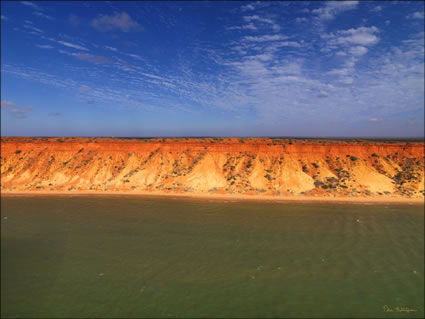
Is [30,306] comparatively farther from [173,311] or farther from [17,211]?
[17,211]

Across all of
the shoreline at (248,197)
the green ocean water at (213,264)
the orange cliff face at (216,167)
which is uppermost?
the orange cliff face at (216,167)

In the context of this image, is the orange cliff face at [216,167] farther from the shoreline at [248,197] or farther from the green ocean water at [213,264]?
the green ocean water at [213,264]

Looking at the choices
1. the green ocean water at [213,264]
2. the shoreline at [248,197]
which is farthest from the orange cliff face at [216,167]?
the green ocean water at [213,264]

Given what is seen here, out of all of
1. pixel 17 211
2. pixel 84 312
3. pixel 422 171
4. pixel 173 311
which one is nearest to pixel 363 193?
pixel 422 171

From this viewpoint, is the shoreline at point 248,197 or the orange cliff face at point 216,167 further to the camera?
the orange cliff face at point 216,167

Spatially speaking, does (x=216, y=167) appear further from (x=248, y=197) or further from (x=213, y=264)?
(x=213, y=264)

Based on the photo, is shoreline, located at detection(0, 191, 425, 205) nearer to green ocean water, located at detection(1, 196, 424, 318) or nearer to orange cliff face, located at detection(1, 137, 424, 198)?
orange cliff face, located at detection(1, 137, 424, 198)

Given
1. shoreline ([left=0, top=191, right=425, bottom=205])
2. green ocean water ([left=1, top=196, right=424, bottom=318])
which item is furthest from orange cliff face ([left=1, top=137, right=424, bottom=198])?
green ocean water ([left=1, top=196, right=424, bottom=318])

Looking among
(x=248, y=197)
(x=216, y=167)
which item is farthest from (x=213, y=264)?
(x=216, y=167)

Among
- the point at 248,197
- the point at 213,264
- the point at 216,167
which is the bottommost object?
the point at 248,197
